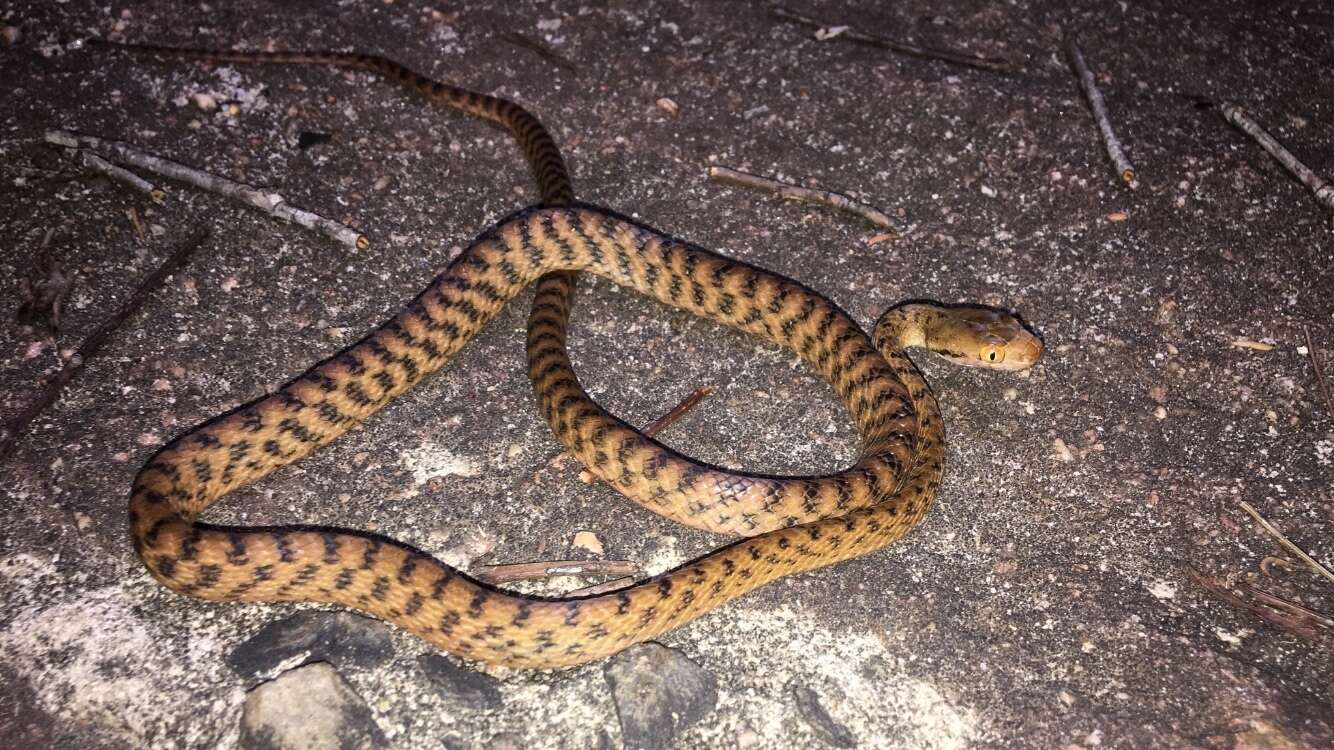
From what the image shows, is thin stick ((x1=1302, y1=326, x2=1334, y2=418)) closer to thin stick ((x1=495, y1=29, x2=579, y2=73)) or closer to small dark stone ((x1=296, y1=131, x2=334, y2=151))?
thin stick ((x1=495, y1=29, x2=579, y2=73))

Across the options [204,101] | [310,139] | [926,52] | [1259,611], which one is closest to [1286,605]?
[1259,611]

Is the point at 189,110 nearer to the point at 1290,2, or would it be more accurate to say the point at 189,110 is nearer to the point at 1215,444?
the point at 1215,444

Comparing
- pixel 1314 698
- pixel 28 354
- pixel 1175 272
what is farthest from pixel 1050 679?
pixel 28 354

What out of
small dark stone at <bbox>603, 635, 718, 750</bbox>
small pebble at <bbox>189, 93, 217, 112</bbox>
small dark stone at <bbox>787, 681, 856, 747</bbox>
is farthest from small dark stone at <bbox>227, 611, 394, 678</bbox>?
small pebble at <bbox>189, 93, 217, 112</bbox>

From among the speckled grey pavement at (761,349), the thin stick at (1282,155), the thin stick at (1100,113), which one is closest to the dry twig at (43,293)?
the speckled grey pavement at (761,349)

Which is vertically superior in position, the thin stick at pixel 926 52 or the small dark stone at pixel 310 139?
the thin stick at pixel 926 52

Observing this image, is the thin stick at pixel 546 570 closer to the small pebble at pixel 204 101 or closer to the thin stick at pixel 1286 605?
the thin stick at pixel 1286 605

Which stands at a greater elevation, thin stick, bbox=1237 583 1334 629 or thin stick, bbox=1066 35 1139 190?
thin stick, bbox=1066 35 1139 190
